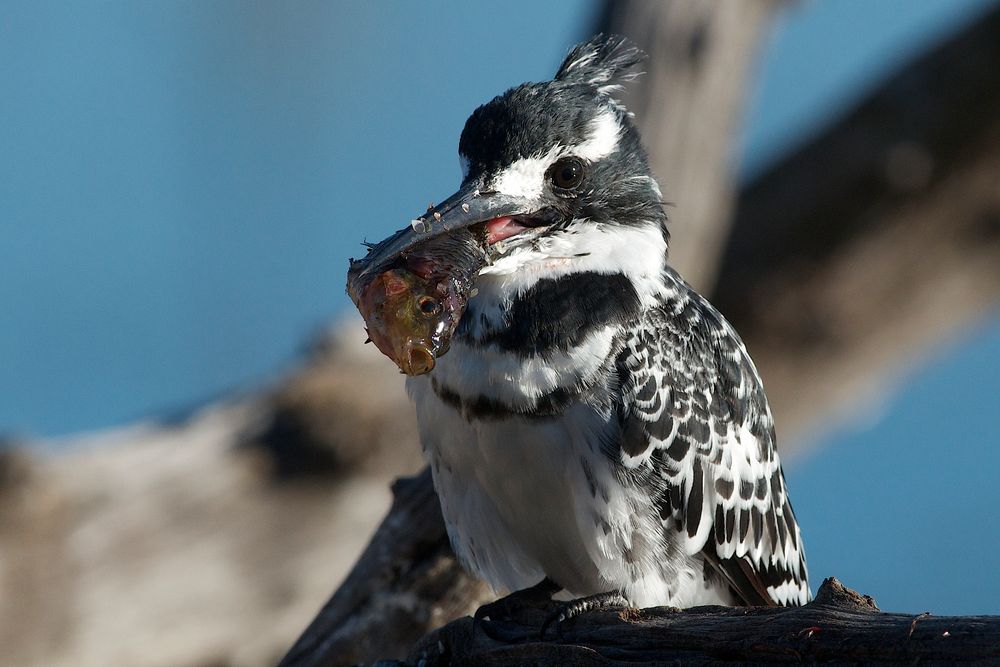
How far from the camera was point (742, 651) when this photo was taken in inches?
91.7

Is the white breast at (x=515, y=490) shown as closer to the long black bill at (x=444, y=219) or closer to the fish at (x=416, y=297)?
the fish at (x=416, y=297)

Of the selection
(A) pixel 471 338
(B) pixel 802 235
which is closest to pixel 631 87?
(B) pixel 802 235

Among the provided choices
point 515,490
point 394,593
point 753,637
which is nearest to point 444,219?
point 515,490

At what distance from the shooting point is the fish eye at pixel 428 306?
275 cm

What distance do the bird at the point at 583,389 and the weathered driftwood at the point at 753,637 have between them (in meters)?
0.20

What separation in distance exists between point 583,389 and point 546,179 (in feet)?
1.77

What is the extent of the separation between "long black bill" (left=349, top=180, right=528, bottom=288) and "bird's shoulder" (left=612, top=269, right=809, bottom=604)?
462mm

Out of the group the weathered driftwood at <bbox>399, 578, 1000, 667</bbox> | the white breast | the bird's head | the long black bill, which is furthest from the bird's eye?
the weathered driftwood at <bbox>399, 578, 1000, 667</bbox>

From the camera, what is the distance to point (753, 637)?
232cm

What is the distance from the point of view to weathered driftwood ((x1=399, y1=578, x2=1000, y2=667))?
6.89 ft

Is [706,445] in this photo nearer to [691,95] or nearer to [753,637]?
[753,637]

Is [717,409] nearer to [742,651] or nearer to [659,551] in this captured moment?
[659,551]

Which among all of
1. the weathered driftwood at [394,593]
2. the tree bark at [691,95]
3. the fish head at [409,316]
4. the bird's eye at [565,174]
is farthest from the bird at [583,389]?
the tree bark at [691,95]

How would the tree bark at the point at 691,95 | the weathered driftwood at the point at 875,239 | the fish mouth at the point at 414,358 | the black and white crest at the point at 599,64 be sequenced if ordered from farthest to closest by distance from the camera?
the weathered driftwood at the point at 875,239 → the tree bark at the point at 691,95 → the black and white crest at the point at 599,64 → the fish mouth at the point at 414,358
